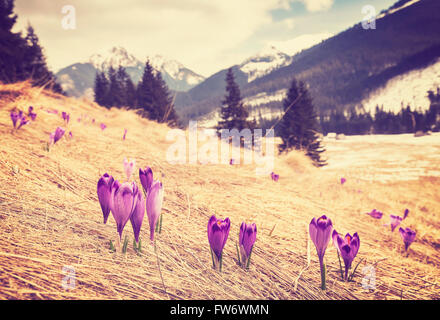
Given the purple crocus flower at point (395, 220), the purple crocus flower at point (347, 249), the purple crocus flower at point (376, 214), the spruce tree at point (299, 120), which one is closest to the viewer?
the purple crocus flower at point (347, 249)

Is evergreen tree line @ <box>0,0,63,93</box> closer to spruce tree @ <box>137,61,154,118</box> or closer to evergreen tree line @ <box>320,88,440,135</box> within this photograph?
spruce tree @ <box>137,61,154,118</box>

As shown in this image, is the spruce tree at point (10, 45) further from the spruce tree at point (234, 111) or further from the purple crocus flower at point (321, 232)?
the purple crocus flower at point (321, 232)

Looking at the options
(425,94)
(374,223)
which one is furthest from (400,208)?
(425,94)

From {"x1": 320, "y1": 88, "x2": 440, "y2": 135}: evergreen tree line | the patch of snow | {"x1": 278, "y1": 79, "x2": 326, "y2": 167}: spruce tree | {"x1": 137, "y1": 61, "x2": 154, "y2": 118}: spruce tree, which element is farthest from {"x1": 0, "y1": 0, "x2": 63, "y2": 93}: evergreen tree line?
Answer: the patch of snow

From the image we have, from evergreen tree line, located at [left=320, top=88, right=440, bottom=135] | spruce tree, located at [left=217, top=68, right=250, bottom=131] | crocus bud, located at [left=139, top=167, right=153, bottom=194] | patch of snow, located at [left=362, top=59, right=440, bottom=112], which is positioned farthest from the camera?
patch of snow, located at [left=362, top=59, right=440, bottom=112]

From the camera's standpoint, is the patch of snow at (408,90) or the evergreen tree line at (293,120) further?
the patch of snow at (408,90)

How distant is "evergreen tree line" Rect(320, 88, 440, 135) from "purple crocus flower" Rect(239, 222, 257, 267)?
185 feet

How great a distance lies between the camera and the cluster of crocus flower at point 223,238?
3.31 feet

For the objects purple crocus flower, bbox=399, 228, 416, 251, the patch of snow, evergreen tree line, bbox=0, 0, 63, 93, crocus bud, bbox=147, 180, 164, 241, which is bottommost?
purple crocus flower, bbox=399, 228, 416, 251

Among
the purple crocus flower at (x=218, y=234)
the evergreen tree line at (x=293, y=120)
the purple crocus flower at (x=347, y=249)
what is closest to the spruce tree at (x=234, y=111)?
the evergreen tree line at (x=293, y=120)

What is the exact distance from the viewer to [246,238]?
1083 mm

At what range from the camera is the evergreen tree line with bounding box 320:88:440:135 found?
47.3 metres

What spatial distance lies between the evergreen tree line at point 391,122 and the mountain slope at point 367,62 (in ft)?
106
